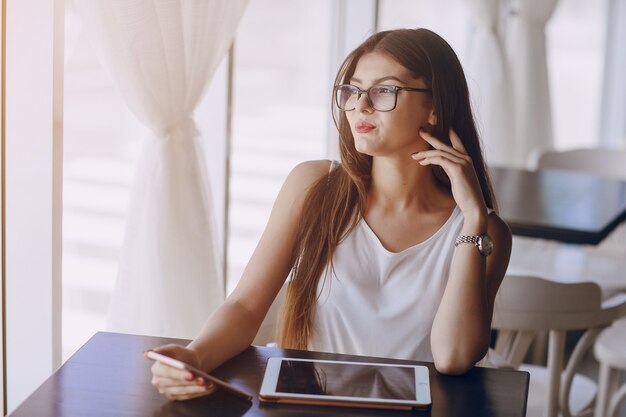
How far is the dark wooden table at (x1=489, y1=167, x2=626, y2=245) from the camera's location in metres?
2.87

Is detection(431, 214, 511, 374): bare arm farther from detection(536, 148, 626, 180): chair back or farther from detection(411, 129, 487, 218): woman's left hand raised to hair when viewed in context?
detection(536, 148, 626, 180): chair back

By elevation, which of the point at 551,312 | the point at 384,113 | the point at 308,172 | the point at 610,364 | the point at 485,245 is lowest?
the point at 610,364

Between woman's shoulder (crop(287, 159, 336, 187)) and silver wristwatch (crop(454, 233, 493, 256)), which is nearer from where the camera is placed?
silver wristwatch (crop(454, 233, 493, 256))

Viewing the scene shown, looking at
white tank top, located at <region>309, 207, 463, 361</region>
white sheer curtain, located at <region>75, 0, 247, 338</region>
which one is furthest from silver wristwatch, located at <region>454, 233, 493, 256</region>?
white sheer curtain, located at <region>75, 0, 247, 338</region>

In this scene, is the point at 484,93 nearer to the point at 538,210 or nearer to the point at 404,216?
the point at 538,210

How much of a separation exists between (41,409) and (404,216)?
2.82 feet

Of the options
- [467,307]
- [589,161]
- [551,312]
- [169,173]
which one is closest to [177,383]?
[467,307]

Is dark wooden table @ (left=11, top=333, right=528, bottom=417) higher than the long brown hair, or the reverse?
the long brown hair

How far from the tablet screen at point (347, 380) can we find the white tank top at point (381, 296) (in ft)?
1.04

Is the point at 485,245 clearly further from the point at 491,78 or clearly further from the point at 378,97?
the point at 491,78

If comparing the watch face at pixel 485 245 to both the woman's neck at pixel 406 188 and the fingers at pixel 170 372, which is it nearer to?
the woman's neck at pixel 406 188

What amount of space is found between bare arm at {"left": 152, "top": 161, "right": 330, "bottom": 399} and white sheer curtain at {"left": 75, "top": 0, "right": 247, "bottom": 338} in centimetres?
54

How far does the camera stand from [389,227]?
1.93 meters

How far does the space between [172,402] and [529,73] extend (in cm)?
419
